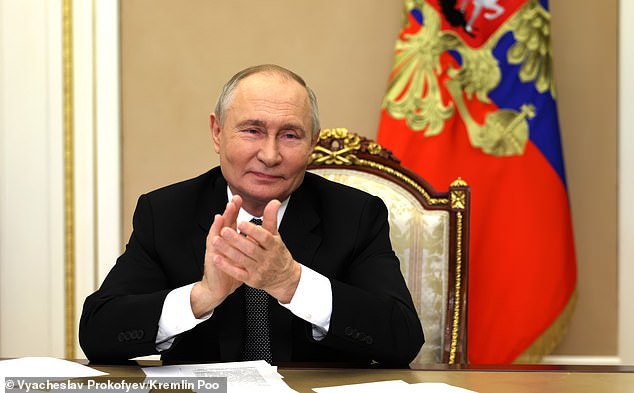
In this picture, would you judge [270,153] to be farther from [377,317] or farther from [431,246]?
[431,246]

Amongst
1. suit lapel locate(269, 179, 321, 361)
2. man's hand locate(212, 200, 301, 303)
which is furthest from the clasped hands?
suit lapel locate(269, 179, 321, 361)

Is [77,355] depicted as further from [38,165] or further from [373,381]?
[373,381]

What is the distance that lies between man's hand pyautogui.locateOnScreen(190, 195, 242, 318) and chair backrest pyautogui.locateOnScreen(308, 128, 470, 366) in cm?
80

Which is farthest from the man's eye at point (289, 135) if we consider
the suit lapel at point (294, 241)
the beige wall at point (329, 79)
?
the beige wall at point (329, 79)

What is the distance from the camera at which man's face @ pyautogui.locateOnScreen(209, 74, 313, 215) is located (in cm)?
208

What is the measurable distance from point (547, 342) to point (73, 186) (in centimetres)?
213

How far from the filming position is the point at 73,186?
12.7ft

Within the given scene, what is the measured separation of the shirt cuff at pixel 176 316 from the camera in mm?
1824

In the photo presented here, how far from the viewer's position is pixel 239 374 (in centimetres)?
Answer: 163

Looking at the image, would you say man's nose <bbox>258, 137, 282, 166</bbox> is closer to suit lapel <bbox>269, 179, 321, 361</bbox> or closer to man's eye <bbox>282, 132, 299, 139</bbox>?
man's eye <bbox>282, 132, 299, 139</bbox>

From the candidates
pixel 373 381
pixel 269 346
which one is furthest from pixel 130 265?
pixel 373 381

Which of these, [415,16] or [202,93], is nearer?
[415,16]

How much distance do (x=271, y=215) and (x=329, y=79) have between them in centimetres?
213

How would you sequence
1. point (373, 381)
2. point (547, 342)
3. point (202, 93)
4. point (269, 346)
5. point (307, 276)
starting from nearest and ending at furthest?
point (373, 381), point (307, 276), point (269, 346), point (547, 342), point (202, 93)
